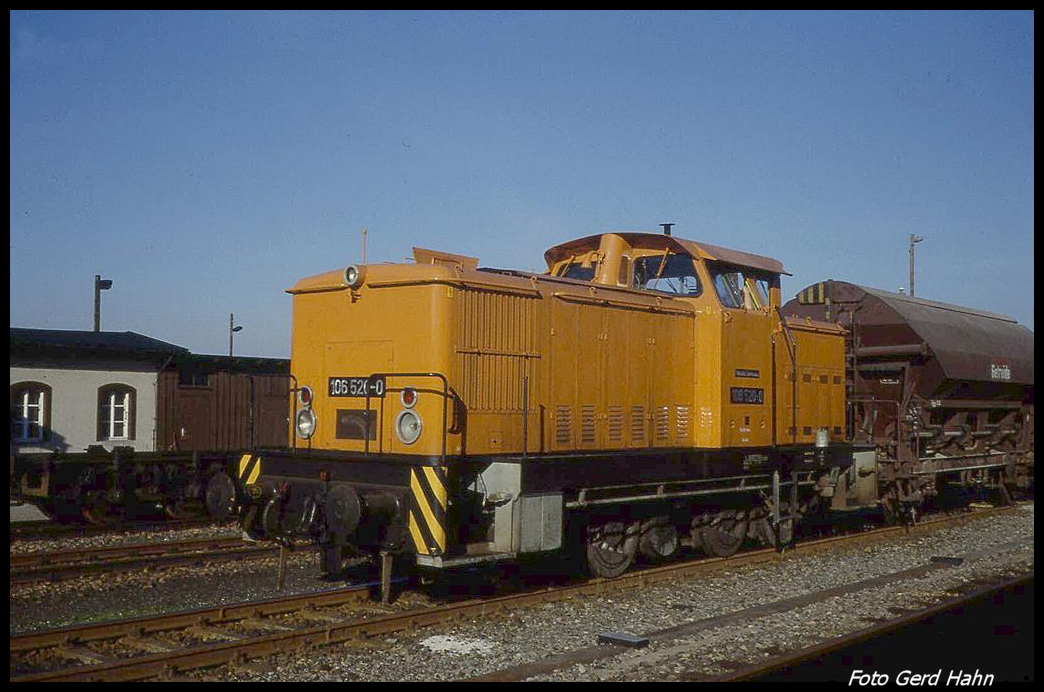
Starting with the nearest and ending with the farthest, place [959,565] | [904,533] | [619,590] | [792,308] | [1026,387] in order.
→ [619,590] → [959,565] → [904,533] → [792,308] → [1026,387]

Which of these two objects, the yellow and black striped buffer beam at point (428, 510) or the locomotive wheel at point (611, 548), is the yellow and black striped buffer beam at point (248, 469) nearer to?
the yellow and black striped buffer beam at point (428, 510)

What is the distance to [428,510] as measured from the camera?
8.09 metres

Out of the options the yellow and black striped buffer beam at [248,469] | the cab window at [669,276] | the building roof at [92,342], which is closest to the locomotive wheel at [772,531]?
the cab window at [669,276]

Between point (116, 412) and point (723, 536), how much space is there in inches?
527

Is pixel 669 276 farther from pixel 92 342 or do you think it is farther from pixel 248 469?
pixel 92 342

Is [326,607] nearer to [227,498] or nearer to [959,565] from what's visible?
[227,498]

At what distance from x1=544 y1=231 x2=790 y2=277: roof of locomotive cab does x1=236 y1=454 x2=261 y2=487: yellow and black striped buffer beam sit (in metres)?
4.32

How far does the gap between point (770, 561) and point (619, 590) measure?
287cm

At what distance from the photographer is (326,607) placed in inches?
336

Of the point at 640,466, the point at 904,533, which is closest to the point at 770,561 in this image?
the point at 640,466

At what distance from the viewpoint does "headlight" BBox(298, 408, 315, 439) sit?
376 inches

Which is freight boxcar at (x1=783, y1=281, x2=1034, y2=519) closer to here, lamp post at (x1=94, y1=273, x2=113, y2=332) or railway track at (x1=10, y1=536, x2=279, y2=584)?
railway track at (x1=10, y1=536, x2=279, y2=584)

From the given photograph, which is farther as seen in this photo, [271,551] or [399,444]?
[271,551]

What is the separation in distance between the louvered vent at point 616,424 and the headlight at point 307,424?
3079mm
